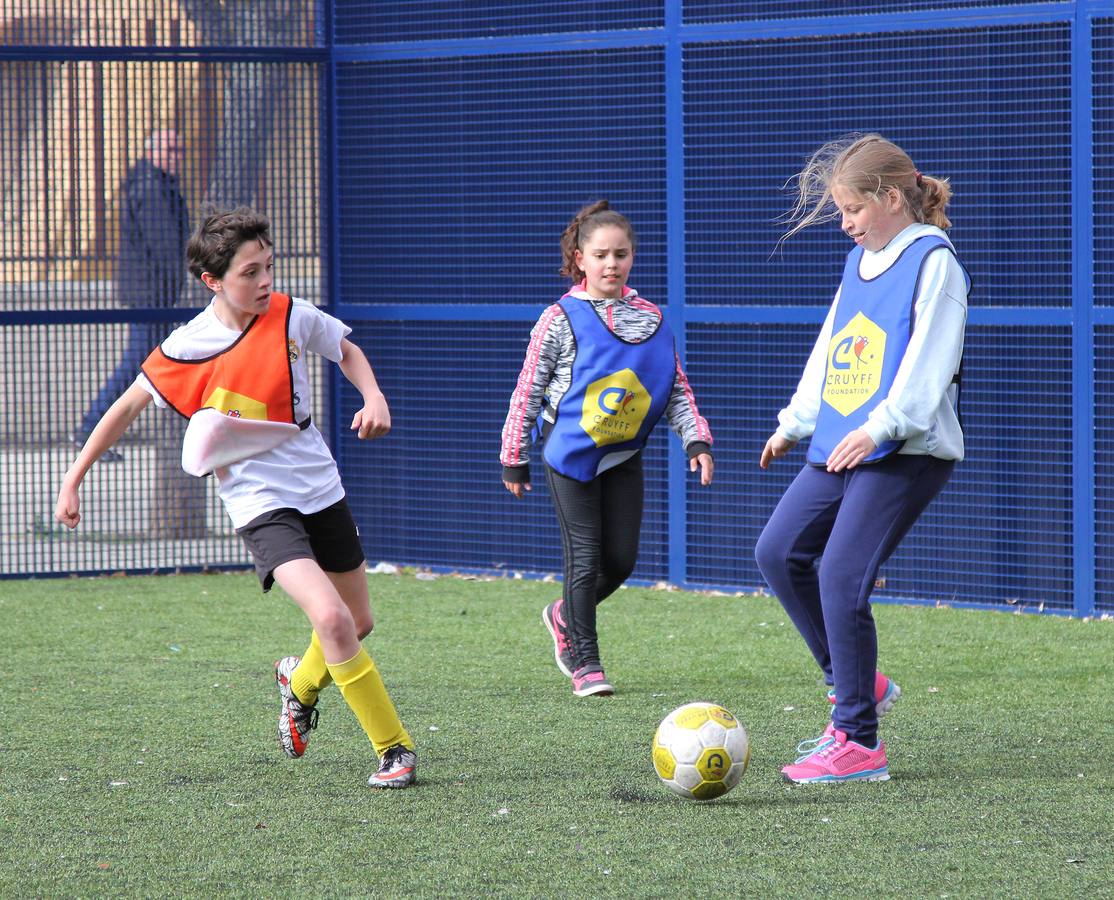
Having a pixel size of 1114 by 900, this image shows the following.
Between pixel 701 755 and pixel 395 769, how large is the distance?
0.91 meters

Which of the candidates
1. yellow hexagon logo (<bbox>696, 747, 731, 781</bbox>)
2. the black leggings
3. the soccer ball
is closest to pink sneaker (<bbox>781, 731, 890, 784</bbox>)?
the soccer ball

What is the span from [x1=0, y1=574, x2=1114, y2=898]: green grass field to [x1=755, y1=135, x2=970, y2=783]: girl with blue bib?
12.9 inches

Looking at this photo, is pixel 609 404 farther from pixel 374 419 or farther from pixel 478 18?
pixel 478 18

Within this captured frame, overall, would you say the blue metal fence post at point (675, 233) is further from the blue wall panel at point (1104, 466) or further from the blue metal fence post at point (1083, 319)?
the blue wall panel at point (1104, 466)

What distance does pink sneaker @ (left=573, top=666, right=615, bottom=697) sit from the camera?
20.1ft

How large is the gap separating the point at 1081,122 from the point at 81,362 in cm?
525

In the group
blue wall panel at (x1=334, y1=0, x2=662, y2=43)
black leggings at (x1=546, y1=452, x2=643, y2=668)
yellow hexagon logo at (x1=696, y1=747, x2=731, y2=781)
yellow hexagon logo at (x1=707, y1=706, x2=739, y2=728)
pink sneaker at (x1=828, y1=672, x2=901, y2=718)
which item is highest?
blue wall panel at (x1=334, y1=0, x2=662, y2=43)

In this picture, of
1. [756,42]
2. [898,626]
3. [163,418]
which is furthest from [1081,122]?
[163,418]

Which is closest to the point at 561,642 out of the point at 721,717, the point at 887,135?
the point at 721,717

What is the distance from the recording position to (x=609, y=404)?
6.07m

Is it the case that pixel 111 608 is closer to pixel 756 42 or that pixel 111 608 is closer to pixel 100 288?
pixel 100 288

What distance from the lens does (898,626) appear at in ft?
25.0

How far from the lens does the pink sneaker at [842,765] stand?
4.76 meters

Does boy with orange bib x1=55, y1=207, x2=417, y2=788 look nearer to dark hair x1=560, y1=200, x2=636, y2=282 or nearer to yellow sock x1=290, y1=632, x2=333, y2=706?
yellow sock x1=290, y1=632, x2=333, y2=706
